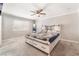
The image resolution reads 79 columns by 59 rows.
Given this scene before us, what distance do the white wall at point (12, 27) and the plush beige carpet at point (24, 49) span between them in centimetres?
12

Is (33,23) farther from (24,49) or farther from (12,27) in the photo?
(24,49)

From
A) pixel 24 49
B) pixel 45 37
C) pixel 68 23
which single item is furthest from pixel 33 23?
pixel 68 23

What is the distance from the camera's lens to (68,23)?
1.49 meters

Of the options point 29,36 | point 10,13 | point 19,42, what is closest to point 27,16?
point 10,13

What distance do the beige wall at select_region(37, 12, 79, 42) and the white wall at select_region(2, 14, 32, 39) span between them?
335 millimetres

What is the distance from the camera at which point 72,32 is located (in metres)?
1.48

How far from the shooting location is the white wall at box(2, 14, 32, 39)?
1375 mm

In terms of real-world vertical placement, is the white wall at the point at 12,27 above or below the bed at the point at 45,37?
above

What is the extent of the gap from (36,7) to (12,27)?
74 cm

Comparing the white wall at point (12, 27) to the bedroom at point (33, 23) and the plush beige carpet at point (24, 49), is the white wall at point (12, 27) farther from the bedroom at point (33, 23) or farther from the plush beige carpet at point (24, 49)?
the plush beige carpet at point (24, 49)

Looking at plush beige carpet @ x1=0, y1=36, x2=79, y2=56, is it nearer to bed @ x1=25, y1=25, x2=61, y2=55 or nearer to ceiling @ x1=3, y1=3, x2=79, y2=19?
bed @ x1=25, y1=25, x2=61, y2=55

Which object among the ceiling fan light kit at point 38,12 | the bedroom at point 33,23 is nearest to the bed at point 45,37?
the bedroom at point 33,23

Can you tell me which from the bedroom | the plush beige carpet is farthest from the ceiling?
the plush beige carpet

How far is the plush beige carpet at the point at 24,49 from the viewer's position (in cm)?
139
